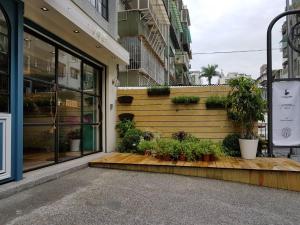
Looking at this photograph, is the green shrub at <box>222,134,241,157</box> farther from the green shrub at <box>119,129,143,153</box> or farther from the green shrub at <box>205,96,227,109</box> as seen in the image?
the green shrub at <box>119,129,143,153</box>

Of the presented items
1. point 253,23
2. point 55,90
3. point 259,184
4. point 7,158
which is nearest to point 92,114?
point 55,90

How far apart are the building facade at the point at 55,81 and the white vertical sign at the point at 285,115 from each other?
4.14 meters

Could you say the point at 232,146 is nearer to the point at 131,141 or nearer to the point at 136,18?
the point at 131,141

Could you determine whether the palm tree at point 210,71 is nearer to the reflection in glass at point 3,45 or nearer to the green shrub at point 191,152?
the green shrub at point 191,152

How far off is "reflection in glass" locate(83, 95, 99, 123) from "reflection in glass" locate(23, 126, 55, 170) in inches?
64.9

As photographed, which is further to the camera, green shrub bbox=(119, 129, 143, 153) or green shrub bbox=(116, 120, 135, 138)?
green shrub bbox=(116, 120, 135, 138)

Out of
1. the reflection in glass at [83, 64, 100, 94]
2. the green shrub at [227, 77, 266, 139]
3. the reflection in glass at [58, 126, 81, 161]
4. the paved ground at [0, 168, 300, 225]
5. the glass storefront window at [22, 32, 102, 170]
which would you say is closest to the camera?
the paved ground at [0, 168, 300, 225]

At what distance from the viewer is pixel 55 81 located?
639 centimetres

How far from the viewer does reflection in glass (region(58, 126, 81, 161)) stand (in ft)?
22.2

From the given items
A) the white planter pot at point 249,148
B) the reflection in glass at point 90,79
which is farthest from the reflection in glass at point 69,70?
the white planter pot at point 249,148

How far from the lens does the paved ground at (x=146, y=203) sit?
11.6ft

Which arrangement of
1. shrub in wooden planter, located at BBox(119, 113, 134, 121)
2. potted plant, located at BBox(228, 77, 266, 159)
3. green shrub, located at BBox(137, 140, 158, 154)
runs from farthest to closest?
shrub in wooden planter, located at BBox(119, 113, 134, 121) → green shrub, located at BBox(137, 140, 158, 154) → potted plant, located at BBox(228, 77, 266, 159)

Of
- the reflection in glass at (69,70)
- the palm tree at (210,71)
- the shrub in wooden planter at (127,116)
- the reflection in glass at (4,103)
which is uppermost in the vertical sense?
the palm tree at (210,71)

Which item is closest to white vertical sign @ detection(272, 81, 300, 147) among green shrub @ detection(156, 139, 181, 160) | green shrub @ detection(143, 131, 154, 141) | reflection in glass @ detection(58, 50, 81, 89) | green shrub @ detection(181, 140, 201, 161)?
green shrub @ detection(181, 140, 201, 161)
